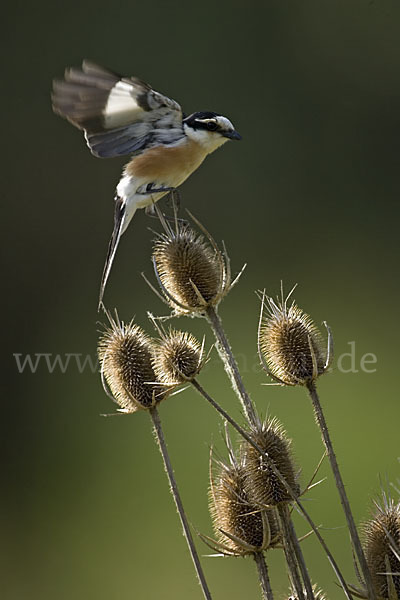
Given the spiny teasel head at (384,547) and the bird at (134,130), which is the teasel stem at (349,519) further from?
the bird at (134,130)

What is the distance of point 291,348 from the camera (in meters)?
1.44

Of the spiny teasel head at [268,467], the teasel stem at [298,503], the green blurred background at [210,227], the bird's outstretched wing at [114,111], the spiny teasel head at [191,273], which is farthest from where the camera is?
the green blurred background at [210,227]

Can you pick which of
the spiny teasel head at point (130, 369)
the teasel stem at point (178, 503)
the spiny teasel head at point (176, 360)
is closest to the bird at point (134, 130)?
the spiny teasel head at point (130, 369)

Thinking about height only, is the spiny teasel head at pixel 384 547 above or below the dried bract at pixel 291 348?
below

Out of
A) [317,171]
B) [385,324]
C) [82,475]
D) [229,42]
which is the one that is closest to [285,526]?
[82,475]

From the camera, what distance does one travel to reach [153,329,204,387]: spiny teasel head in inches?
58.2

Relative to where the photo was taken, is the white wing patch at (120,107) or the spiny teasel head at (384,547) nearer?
the spiny teasel head at (384,547)

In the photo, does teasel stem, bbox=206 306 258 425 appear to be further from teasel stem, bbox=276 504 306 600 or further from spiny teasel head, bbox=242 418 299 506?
teasel stem, bbox=276 504 306 600

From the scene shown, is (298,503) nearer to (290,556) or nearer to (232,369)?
(290,556)

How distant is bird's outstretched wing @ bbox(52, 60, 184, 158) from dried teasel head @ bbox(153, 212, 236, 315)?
0.72 m

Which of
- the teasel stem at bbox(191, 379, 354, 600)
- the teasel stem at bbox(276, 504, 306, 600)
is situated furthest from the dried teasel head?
the teasel stem at bbox(276, 504, 306, 600)

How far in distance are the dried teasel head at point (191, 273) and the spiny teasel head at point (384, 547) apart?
1.51 feet

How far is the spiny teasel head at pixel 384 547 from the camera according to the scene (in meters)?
1.23

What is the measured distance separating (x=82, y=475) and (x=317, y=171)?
2285 mm
